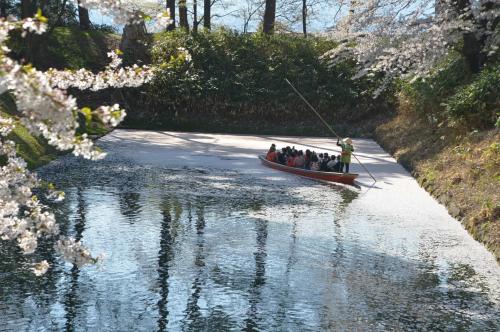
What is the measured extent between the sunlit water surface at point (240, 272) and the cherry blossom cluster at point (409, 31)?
787 centimetres

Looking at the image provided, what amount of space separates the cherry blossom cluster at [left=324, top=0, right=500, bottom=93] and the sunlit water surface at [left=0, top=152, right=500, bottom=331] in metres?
7.87

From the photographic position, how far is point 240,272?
12406 millimetres

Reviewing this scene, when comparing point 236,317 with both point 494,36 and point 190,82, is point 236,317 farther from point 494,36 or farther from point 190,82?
point 190,82

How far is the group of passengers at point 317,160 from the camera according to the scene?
22312 mm

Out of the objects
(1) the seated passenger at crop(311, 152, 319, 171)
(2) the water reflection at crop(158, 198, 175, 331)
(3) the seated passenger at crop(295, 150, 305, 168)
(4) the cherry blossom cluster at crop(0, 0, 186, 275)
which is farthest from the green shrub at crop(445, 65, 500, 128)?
(4) the cherry blossom cluster at crop(0, 0, 186, 275)

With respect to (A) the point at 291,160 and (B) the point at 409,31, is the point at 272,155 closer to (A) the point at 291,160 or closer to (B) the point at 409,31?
(A) the point at 291,160

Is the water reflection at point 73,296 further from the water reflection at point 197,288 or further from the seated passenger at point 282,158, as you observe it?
the seated passenger at point 282,158

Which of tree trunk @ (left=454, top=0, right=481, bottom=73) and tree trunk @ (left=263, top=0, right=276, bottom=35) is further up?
tree trunk @ (left=263, top=0, right=276, bottom=35)

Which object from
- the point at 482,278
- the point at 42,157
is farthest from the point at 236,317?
the point at 42,157

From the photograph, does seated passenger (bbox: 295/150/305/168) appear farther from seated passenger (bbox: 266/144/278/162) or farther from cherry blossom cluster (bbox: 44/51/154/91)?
cherry blossom cluster (bbox: 44/51/154/91)

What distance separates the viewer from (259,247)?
46.4 feet

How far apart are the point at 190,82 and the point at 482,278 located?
88.0 feet

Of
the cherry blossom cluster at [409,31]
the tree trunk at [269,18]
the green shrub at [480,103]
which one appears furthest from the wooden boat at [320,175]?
the tree trunk at [269,18]

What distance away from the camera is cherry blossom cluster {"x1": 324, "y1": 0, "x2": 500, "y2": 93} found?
24141 mm
